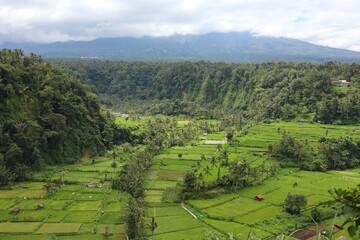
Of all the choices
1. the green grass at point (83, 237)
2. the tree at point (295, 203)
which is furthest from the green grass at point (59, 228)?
the tree at point (295, 203)

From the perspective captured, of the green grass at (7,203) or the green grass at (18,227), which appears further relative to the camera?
the green grass at (7,203)

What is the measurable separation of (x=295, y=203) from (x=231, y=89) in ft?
211

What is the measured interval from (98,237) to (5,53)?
33859 millimetres

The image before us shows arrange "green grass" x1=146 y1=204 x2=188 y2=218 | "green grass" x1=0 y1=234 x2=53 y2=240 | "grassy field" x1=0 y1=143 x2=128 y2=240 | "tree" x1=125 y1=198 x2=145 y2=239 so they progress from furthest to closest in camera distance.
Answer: "green grass" x1=146 y1=204 x2=188 y2=218 < "grassy field" x1=0 y1=143 x2=128 y2=240 < "green grass" x1=0 y1=234 x2=53 y2=240 < "tree" x1=125 y1=198 x2=145 y2=239

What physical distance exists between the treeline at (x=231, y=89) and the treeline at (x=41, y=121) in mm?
30111

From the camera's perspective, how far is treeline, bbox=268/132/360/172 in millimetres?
41906

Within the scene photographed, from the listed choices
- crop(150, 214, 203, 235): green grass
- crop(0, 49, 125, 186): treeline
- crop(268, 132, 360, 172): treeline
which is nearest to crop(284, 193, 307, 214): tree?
crop(150, 214, 203, 235): green grass

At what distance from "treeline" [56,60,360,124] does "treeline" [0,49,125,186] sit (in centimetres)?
3011

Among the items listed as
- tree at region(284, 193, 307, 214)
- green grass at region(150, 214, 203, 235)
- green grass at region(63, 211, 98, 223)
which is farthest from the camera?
tree at region(284, 193, 307, 214)

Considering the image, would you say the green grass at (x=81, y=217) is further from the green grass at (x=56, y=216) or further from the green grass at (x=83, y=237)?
the green grass at (x=83, y=237)


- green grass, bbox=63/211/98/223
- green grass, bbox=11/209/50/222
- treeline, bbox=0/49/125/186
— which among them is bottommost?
green grass, bbox=63/211/98/223

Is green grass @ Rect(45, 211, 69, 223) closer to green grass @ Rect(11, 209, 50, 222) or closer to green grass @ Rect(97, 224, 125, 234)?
green grass @ Rect(11, 209, 50, 222)

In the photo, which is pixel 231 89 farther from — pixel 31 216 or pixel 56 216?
pixel 31 216

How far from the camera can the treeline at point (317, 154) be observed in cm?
4191
